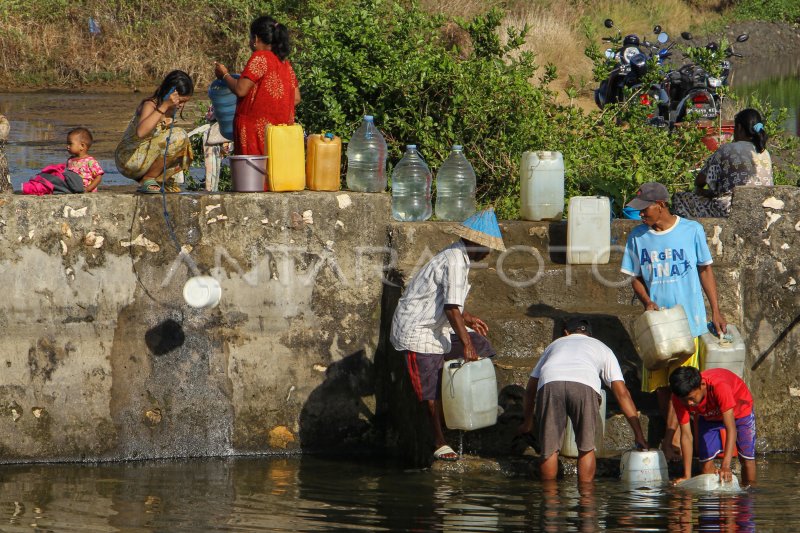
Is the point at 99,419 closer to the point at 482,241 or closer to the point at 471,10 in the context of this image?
the point at 482,241

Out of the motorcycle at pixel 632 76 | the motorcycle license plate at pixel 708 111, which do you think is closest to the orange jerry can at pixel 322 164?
the motorcycle at pixel 632 76

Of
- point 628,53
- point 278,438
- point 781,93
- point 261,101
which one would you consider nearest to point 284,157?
point 261,101

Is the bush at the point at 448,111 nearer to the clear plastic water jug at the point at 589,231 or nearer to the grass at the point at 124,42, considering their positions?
the clear plastic water jug at the point at 589,231

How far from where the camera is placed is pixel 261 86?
8.38 metres

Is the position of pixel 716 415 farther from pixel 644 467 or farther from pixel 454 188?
pixel 454 188

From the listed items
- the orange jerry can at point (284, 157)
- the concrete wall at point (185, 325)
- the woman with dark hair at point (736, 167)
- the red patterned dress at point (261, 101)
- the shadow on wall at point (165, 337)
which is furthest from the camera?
the woman with dark hair at point (736, 167)

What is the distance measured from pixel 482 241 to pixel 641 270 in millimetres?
1037

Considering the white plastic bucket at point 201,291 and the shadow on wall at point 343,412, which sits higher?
the white plastic bucket at point 201,291

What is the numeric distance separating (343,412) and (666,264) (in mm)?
2370

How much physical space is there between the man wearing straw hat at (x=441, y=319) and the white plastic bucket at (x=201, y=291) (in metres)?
1.16

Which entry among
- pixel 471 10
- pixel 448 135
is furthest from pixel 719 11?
pixel 448 135

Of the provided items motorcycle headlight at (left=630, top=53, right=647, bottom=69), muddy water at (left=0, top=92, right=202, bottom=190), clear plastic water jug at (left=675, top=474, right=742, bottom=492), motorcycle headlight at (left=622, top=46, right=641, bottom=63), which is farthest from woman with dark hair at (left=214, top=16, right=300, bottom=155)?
motorcycle headlight at (left=622, top=46, right=641, bottom=63)

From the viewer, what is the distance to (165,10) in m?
19.7

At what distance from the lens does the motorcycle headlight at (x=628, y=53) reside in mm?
14539
